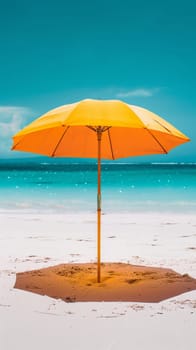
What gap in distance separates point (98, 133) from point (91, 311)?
217cm

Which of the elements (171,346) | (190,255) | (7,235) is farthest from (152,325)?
(7,235)

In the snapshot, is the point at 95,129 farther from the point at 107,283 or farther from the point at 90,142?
the point at 107,283

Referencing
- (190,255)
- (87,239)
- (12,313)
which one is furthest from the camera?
(87,239)

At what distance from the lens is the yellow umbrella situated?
534 cm

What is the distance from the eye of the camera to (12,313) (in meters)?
4.80

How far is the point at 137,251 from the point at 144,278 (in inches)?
87.4

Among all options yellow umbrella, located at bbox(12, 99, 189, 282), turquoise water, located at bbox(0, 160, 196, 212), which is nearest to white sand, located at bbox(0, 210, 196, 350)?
yellow umbrella, located at bbox(12, 99, 189, 282)

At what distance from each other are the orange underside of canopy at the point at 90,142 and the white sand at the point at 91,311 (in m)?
1.60

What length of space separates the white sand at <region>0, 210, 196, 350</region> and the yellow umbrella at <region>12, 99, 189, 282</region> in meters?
1.14

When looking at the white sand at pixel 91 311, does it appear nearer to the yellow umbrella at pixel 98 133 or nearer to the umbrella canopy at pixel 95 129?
the yellow umbrella at pixel 98 133

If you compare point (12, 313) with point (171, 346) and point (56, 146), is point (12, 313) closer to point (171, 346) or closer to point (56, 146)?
point (171, 346)

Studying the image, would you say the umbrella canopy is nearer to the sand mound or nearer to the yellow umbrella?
the yellow umbrella

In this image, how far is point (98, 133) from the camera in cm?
610

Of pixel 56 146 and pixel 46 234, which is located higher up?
pixel 56 146
